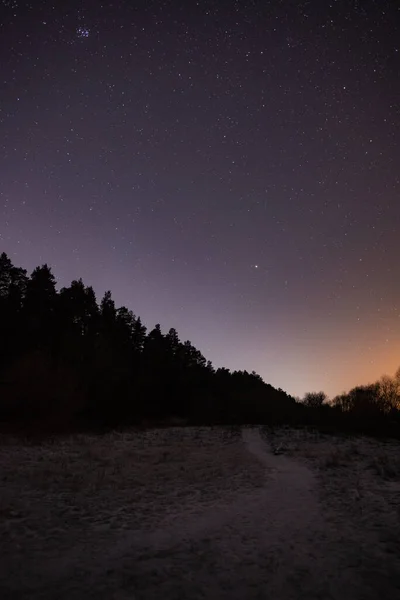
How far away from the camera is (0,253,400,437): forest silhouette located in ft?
106

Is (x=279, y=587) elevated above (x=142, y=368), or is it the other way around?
(x=142, y=368)

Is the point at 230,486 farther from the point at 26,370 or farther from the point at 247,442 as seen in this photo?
the point at 26,370

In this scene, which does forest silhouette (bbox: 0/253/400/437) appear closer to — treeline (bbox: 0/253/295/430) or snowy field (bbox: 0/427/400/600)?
treeline (bbox: 0/253/295/430)

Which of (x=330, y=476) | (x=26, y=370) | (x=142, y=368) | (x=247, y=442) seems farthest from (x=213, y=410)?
(x=330, y=476)

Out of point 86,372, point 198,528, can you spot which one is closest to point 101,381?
point 86,372

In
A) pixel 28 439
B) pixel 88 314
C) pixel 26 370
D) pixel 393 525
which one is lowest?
pixel 28 439

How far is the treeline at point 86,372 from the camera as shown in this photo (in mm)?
32500

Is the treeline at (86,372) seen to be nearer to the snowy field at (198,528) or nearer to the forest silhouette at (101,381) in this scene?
the forest silhouette at (101,381)

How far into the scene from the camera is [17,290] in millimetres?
50219

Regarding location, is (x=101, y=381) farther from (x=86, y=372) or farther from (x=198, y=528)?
(x=198, y=528)

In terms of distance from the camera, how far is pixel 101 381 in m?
44.5

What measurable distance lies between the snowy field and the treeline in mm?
14669

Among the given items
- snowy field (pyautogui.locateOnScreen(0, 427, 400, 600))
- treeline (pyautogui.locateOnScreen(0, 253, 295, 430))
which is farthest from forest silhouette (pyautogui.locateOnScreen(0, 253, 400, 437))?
snowy field (pyautogui.locateOnScreen(0, 427, 400, 600))

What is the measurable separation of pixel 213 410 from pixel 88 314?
27546 millimetres
